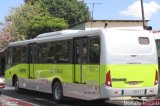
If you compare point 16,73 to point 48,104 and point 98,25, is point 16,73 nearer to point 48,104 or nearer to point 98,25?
point 48,104

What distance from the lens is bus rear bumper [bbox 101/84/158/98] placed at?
1647 cm

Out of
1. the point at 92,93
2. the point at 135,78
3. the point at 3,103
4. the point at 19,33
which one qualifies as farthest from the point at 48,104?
the point at 19,33

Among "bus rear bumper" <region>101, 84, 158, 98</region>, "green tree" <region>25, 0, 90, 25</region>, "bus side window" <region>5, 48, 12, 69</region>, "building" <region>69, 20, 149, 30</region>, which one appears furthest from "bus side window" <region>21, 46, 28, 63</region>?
"green tree" <region>25, 0, 90, 25</region>

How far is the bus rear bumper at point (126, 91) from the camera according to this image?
1647 cm

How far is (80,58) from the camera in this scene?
18.4 m

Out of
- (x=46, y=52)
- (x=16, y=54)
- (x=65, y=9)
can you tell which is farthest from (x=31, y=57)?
(x=65, y=9)

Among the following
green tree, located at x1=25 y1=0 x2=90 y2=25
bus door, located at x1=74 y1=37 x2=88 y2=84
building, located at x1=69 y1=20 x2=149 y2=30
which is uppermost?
green tree, located at x1=25 y1=0 x2=90 y2=25

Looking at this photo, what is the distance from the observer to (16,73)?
26.2 metres

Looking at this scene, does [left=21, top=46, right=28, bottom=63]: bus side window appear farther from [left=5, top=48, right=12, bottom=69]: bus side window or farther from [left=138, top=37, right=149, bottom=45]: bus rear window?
[left=138, top=37, right=149, bottom=45]: bus rear window

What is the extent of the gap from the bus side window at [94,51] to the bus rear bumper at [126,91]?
44.7 inches

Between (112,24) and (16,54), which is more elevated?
(112,24)

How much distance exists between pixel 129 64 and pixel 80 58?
2189 mm

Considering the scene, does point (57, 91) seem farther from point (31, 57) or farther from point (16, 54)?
point (16, 54)

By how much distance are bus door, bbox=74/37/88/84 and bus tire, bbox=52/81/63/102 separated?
5.79 feet
